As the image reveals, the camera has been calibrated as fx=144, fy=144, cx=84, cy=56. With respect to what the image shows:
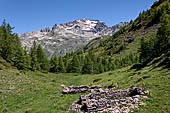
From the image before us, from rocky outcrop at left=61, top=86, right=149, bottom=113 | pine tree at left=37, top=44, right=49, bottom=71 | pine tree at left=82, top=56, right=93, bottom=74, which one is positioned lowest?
rocky outcrop at left=61, top=86, right=149, bottom=113

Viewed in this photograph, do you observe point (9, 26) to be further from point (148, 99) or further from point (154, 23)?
point (154, 23)

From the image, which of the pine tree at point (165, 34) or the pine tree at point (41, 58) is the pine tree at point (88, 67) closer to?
the pine tree at point (41, 58)

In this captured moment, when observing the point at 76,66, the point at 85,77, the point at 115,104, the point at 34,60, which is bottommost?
the point at 115,104

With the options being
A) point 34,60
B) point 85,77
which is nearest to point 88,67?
point 85,77

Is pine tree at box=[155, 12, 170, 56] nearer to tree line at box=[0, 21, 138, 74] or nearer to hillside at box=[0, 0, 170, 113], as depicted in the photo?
hillside at box=[0, 0, 170, 113]

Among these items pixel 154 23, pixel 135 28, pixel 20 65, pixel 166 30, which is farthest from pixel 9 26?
pixel 135 28

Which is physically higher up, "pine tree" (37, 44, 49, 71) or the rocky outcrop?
"pine tree" (37, 44, 49, 71)

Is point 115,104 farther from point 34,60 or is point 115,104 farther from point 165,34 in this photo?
point 34,60

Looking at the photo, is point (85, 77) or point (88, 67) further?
point (88, 67)

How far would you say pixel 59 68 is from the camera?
106125 millimetres

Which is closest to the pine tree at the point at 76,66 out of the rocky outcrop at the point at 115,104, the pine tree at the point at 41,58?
the pine tree at the point at 41,58

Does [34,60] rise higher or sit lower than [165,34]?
lower

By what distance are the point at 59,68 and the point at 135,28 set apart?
10518 centimetres

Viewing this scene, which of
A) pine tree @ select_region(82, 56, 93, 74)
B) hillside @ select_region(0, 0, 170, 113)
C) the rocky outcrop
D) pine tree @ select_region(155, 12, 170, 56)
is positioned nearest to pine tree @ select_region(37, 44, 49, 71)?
hillside @ select_region(0, 0, 170, 113)
